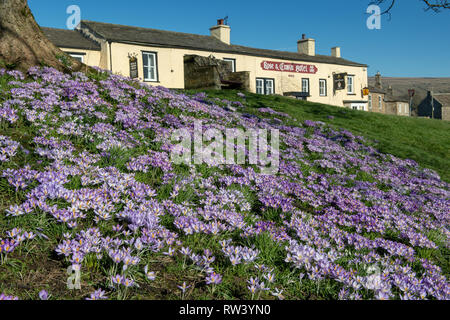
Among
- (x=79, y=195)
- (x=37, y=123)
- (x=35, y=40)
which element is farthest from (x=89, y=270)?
(x=35, y=40)

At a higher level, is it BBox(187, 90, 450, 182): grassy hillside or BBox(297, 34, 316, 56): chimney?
BBox(297, 34, 316, 56): chimney

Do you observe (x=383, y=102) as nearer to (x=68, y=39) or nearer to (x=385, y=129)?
(x=385, y=129)

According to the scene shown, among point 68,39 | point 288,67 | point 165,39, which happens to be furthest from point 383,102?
point 68,39

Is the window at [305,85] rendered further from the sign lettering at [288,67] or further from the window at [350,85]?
the window at [350,85]

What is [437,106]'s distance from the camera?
301 feet

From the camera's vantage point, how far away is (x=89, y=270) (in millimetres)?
2996

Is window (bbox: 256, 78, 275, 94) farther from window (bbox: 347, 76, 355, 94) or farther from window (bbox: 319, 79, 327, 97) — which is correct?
window (bbox: 347, 76, 355, 94)

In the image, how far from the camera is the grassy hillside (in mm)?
12773

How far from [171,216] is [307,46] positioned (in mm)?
48408

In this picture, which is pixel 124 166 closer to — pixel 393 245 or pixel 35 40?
pixel 393 245

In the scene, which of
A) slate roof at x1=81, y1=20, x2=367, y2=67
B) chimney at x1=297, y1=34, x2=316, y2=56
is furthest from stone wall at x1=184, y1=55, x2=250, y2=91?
chimney at x1=297, y1=34, x2=316, y2=56

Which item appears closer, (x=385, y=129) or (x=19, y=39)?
(x=19, y=39)

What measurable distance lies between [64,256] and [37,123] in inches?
134

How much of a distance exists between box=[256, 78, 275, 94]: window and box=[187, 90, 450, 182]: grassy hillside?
20.2 meters
